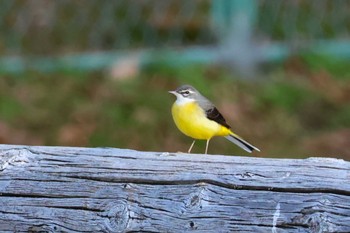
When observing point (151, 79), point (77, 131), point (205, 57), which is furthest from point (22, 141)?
point (205, 57)

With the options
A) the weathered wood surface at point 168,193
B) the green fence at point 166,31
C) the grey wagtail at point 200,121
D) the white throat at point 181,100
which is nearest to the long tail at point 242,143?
the grey wagtail at point 200,121

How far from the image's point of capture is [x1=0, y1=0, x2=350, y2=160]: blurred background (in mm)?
8117

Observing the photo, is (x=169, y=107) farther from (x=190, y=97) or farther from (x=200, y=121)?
(x=200, y=121)

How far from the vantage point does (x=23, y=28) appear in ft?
33.0

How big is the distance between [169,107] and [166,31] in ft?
6.05

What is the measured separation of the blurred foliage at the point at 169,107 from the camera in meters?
7.96

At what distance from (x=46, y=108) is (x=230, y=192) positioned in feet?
17.9

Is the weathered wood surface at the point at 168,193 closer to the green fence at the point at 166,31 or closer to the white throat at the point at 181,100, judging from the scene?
the white throat at the point at 181,100

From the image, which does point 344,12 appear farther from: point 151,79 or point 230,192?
point 230,192

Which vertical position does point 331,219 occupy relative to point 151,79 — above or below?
below

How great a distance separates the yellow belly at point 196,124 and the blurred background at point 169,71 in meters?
2.87

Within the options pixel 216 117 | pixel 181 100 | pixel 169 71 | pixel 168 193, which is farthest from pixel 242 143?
pixel 169 71

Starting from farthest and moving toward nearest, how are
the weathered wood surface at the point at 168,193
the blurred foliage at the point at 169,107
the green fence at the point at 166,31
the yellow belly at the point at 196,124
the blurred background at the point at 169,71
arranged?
the green fence at the point at 166,31, the blurred background at the point at 169,71, the blurred foliage at the point at 169,107, the yellow belly at the point at 196,124, the weathered wood surface at the point at 168,193

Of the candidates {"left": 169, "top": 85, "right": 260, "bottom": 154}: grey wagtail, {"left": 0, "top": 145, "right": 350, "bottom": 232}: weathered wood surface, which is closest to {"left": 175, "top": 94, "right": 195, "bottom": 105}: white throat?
{"left": 169, "top": 85, "right": 260, "bottom": 154}: grey wagtail
